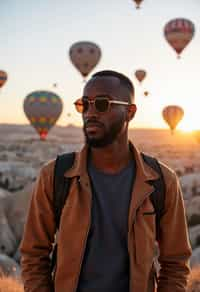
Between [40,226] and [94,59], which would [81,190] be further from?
[94,59]

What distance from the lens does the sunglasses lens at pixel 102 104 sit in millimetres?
3010

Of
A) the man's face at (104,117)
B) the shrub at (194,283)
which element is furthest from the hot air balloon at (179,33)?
the man's face at (104,117)

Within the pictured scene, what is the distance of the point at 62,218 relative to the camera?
115 inches

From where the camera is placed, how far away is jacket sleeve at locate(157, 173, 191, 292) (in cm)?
306

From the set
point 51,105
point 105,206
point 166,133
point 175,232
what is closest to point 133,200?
point 105,206

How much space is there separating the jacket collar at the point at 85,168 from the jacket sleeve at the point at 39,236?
0.46ft

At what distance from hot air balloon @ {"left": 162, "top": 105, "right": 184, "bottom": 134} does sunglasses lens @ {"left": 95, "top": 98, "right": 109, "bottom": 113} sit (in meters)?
49.6

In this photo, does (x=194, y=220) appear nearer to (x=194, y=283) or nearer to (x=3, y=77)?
(x=194, y=283)

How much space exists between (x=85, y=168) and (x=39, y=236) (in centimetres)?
52

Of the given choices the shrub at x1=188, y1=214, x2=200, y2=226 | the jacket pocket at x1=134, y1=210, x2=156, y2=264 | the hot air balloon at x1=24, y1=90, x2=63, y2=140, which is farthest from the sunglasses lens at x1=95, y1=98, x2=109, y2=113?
the hot air balloon at x1=24, y1=90, x2=63, y2=140

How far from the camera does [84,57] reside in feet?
144

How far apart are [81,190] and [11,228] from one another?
2323 cm

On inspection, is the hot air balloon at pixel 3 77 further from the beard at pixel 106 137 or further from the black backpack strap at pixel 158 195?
the black backpack strap at pixel 158 195

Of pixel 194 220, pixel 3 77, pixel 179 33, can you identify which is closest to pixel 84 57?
pixel 179 33
